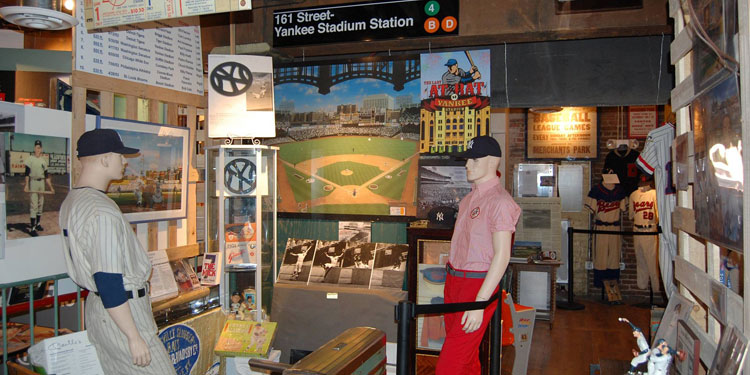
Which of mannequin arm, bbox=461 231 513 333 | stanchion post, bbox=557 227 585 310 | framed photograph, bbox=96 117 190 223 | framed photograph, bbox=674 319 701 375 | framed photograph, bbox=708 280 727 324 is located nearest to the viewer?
framed photograph, bbox=708 280 727 324

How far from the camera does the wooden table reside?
648cm

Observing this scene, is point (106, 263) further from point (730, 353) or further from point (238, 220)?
point (730, 353)

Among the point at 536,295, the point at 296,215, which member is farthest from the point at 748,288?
the point at 536,295

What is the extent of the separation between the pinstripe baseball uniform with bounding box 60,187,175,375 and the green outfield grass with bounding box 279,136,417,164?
8.17 ft

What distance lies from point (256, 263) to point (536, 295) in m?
3.66

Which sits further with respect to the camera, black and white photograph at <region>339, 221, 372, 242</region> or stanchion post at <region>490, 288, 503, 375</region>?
black and white photograph at <region>339, 221, 372, 242</region>

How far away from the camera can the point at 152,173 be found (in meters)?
4.36

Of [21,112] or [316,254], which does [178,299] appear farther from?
[21,112]

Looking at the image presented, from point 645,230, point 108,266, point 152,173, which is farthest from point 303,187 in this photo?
point 645,230

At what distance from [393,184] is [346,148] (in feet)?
1.90

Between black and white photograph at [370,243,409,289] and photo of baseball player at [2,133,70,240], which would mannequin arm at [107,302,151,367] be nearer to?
photo of baseball player at [2,133,70,240]

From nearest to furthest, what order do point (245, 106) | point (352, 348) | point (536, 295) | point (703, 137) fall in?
1. point (703, 137)
2. point (352, 348)
3. point (245, 106)
4. point (536, 295)

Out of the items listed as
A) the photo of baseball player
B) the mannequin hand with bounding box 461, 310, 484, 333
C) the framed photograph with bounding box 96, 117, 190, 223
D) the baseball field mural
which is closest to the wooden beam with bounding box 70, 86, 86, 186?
the photo of baseball player

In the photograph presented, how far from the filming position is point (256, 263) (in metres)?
4.85
